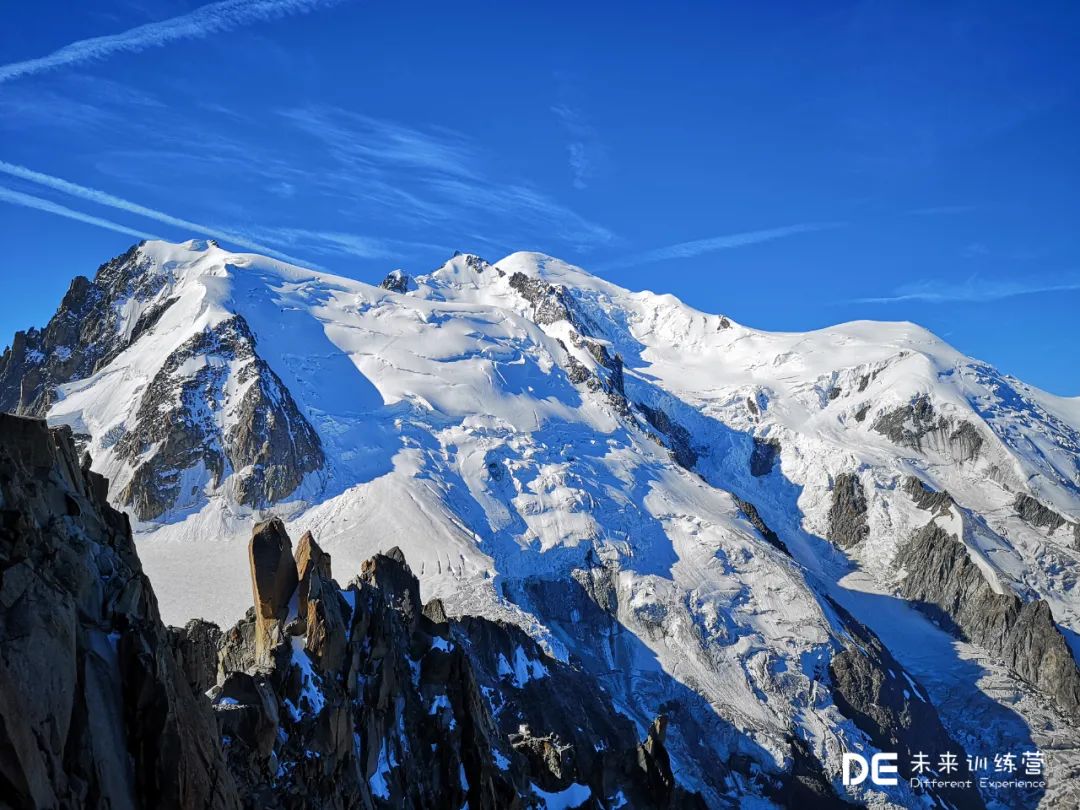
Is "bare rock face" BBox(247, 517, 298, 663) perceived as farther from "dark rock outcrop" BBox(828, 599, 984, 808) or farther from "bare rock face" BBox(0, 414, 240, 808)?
"dark rock outcrop" BBox(828, 599, 984, 808)

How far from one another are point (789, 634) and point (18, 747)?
514 feet

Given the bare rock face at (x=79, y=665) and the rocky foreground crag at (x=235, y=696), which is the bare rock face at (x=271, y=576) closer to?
the rocky foreground crag at (x=235, y=696)

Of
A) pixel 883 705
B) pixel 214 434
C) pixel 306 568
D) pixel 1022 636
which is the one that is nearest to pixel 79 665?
pixel 306 568

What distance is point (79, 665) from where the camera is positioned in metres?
23.2

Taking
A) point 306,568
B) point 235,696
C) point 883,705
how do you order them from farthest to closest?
point 883,705 < point 306,568 < point 235,696

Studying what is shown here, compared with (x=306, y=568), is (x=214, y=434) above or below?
above

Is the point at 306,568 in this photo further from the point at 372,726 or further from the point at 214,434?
the point at 214,434

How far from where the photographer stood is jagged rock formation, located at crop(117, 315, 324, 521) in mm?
174625

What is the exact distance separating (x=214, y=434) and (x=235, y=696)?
157 meters

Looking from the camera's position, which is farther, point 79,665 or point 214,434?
point 214,434

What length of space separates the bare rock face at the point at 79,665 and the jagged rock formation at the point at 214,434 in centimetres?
15335

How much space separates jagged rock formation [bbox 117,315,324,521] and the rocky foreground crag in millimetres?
90046

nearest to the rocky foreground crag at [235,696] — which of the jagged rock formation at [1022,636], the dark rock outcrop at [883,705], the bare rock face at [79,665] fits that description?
the bare rock face at [79,665]

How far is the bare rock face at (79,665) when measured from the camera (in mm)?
20359
